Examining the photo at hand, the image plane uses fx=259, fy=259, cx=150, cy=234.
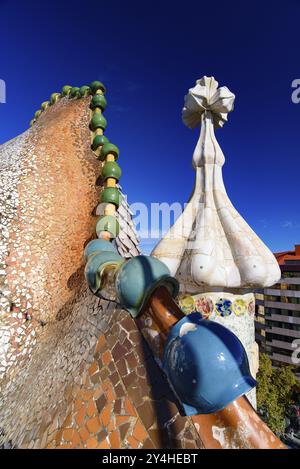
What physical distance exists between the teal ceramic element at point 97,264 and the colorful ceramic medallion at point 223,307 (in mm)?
1476

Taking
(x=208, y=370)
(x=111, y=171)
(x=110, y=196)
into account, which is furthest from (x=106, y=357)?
(x=111, y=171)

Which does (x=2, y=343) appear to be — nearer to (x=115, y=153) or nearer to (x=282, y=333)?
(x=115, y=153)

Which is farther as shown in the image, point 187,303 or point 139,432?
point 187,303

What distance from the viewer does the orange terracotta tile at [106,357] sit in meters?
2.65

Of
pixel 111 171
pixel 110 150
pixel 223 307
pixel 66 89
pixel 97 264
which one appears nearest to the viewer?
pixel 97 264

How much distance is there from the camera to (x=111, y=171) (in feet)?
17.6

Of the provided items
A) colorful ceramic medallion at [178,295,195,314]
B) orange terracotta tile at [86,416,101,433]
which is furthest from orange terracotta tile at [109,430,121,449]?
colorful ceramic medallion at [178,295,195,314]

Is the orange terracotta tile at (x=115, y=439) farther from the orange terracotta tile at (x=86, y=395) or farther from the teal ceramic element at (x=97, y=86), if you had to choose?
the teal ceramic element at (x=97, y=86)

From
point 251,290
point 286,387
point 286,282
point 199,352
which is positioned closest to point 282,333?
point 286,282

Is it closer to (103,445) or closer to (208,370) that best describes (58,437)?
(103,445)

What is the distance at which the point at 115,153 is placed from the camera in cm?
581

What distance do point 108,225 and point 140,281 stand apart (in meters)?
2.59
